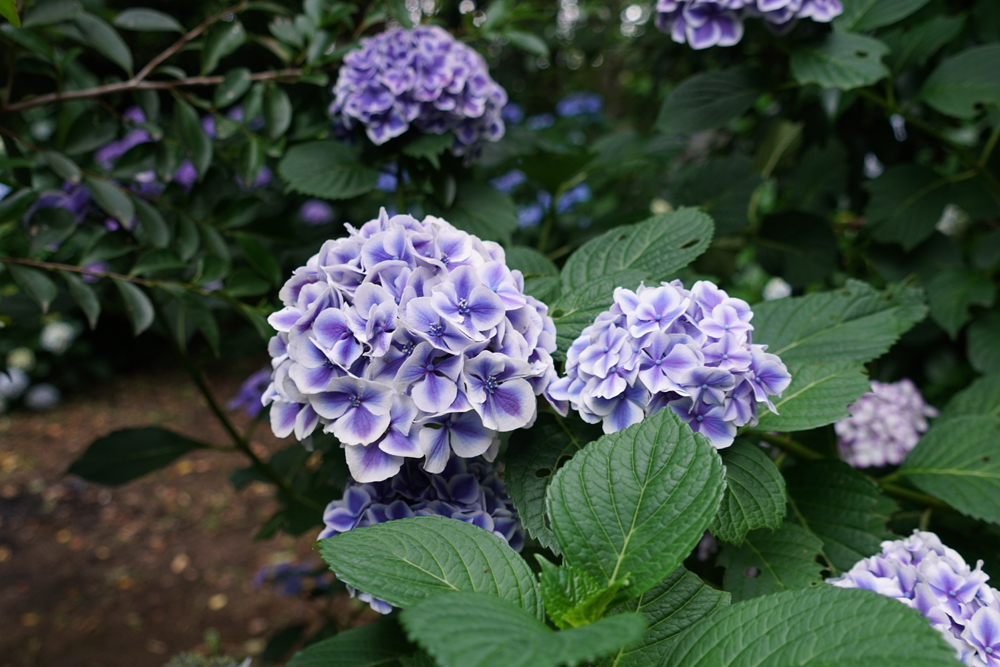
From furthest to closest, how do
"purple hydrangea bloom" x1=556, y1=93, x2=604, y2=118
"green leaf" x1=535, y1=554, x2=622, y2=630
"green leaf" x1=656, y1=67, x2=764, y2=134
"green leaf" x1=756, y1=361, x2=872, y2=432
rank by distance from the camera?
1. "purple hydrangea bloom" x1=556, y1=93, x2=604, y2=118
2. "green leaf" x1=656, y1=67, x2=764, y2=134
3. "green leaf" x1=756, y1=361, x2=872, y2=432
4. "green leaf" x1=535, y1=554, x2=622, y2=630

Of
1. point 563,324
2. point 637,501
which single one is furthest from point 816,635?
point 563,324

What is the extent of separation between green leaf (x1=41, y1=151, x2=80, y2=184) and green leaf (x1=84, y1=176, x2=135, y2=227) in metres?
0.03

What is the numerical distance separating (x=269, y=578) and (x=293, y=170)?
1.75m

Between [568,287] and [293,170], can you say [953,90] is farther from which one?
[293,170]

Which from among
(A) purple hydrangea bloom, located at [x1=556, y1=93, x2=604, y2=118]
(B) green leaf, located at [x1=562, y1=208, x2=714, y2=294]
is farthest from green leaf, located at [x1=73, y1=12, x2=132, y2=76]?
(A) purple hydrangea bloom, located at [x1=556, y1=93, x2=604, y2=118]

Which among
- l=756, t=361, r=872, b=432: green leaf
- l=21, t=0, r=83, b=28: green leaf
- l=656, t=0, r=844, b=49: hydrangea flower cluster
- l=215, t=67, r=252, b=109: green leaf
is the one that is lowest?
l=756, t=361, r=872, b=432: green leaf

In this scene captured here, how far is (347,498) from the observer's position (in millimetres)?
941

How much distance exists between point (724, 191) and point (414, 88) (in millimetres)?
805

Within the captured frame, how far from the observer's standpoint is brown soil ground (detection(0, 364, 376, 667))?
3094mm

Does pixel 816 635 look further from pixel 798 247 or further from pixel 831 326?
pixel 798 247

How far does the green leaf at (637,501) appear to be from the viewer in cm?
65

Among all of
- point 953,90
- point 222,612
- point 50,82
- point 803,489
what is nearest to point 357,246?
point 803,489

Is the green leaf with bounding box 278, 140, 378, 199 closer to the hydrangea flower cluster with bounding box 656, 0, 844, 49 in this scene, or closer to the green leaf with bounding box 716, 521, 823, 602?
the hydrangea flower cluster with bounding box 656, 0, 844, 49

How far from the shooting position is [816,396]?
0.92 metres
